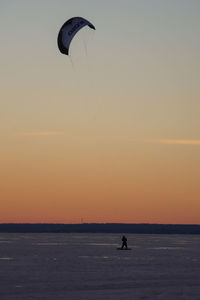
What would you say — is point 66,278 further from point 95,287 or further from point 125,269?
point 125,269

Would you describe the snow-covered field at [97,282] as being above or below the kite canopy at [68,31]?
below

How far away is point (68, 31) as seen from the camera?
1524 inches

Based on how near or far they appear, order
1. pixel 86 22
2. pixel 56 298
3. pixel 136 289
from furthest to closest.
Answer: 1. pixel 86 22
2. pixel 136 289
3. pixel 56 298

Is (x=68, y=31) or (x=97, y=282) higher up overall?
(x=68, y=31)

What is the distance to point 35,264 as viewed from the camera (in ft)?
141

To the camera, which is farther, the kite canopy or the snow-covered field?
the kite canopy

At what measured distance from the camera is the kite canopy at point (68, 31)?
125 feet

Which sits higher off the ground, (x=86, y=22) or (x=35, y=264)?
(x=86, y=22)

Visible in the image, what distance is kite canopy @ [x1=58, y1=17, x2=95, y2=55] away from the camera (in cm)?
3824

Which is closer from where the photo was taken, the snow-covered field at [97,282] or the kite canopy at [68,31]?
the snow-covered field at [97,282]

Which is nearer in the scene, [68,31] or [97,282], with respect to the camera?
[97,282]

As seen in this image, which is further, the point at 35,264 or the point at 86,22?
the point at 35,264

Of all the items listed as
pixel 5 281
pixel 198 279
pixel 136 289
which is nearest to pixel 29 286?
pixel 5 281

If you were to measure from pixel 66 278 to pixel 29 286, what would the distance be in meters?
4.02
